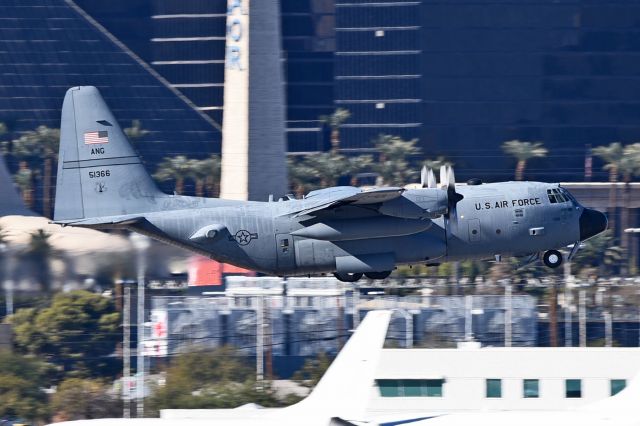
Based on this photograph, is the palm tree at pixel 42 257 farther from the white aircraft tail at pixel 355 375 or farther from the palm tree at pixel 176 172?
the palm tree at pixel 176 172

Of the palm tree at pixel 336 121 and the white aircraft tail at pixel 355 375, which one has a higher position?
the palm tree at pixel 336 121

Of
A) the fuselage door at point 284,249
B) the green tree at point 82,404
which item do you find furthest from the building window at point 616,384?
the green tree at point 82,404

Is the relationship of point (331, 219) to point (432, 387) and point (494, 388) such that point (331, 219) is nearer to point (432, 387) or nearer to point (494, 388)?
point (432, 387)

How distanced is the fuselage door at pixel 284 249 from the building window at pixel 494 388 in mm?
13022

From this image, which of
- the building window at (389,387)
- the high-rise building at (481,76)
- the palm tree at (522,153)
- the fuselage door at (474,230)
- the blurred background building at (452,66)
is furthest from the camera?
the high-rise building at (481,76)

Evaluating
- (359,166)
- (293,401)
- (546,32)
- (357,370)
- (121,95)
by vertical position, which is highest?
(546,32)

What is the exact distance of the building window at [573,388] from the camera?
49.7 m

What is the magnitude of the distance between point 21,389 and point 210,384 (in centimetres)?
925

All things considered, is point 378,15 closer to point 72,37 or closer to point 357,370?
point 72,37

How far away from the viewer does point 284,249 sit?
4084 centimetres

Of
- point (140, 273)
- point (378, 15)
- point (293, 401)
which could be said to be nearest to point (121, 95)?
point (378, 15)

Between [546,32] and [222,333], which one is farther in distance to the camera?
[546,32]

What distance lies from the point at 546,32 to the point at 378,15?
20012 millimetres

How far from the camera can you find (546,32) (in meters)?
143
